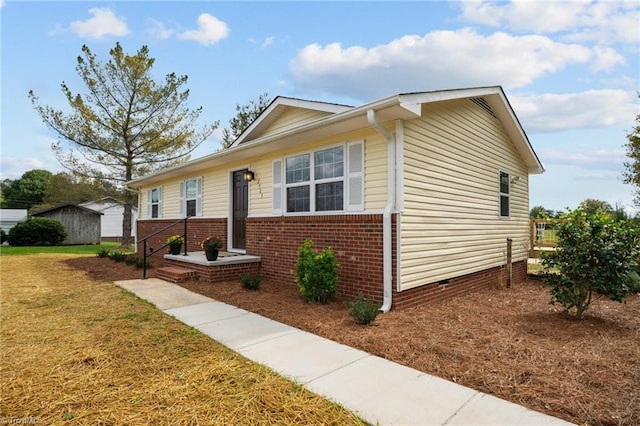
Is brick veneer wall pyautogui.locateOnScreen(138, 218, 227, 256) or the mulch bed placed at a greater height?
brick veneer wall pyautogui.locateOnScreen(138, 218, 227, 256)

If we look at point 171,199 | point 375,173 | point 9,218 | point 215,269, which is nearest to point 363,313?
point 375,173

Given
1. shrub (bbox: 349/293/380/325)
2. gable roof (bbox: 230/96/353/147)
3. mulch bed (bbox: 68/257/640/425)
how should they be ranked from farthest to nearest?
1. gable roof (bbox: 230/96/353/147)
2. shrub (bbox: 349/293/380/325)
3. mulch bed (bbox: 68/257/640/425)

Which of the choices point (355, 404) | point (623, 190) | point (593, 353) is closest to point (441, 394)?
point (355, 404)

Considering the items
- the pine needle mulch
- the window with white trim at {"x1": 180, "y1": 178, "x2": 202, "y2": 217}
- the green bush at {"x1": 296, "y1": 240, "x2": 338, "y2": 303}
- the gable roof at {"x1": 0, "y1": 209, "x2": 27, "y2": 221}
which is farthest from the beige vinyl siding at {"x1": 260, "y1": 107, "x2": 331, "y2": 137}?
the gable roof at {"x1": 0, "y1": 209, "x2": 27, "y2": 221}

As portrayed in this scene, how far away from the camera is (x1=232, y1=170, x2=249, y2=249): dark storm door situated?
9049 millimetres

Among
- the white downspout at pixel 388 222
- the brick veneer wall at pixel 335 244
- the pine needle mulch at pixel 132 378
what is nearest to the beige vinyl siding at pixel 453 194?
the white downspout at pixel 388 222

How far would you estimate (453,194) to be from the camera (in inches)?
269

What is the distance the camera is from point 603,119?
12.5 m

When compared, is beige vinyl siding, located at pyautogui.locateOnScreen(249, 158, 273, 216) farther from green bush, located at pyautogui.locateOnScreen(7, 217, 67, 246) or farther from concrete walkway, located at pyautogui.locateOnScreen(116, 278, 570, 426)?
green bush, located at pyautogui.locateOnScreen(7, 217, 67, 246)

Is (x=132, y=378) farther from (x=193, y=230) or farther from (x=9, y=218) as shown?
(x=9, y=218)

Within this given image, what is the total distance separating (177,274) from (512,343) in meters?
6.53

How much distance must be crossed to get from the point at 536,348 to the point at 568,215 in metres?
2.53

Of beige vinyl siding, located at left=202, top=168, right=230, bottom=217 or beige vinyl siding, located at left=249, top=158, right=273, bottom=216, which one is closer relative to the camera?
beige vinyl siding, located at left=249, top=158, right=273, bottom=216

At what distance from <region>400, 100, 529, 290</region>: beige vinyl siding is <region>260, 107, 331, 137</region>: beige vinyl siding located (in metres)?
2.34
